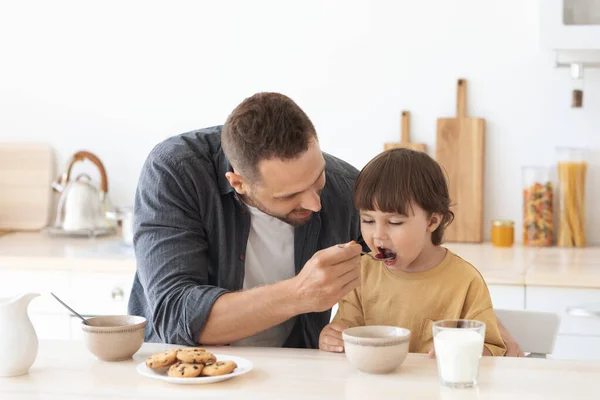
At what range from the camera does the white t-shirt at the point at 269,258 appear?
2.22 m

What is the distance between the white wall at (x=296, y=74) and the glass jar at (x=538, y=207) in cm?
8

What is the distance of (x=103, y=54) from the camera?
144 inches

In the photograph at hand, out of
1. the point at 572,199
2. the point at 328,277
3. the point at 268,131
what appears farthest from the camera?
the point at 572,199

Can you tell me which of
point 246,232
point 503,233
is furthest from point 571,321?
point 246,232

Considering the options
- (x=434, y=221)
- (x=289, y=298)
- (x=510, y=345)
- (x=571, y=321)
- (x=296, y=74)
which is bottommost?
(x=571, y=321)

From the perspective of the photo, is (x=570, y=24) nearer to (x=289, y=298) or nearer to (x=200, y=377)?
(x=289, y=298)

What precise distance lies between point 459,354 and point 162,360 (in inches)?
20.3

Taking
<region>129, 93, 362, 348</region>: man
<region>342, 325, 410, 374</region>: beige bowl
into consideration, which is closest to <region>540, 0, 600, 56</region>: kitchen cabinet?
<region>129, 93, 362, 348</region>: man

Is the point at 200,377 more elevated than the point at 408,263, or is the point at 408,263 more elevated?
the point at 408,263

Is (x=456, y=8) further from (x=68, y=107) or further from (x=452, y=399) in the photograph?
(x=452, y=399)

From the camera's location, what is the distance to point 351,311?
2.07m

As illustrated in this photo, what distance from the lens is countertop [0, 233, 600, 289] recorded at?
2736mm

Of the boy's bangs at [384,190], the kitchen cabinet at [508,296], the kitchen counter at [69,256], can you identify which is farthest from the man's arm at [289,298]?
the kitchen counter at [69,256]

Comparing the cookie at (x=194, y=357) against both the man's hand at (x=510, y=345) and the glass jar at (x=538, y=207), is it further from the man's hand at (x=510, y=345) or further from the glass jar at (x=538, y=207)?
the glass jar at (x=538, y=207)
